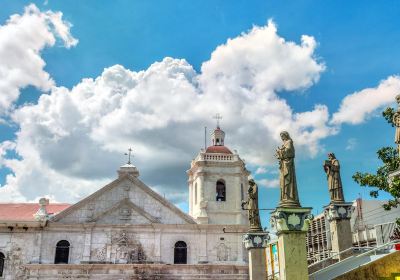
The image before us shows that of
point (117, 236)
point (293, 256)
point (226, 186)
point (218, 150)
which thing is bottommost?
point (293, 256)

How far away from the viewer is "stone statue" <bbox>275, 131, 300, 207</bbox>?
11.3 metres

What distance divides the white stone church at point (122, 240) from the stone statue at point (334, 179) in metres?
15.8

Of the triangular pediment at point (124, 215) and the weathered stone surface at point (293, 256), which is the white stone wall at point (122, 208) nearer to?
the triangular pediment at point (124, 215)

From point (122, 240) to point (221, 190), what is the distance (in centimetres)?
880

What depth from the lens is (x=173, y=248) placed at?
Result: 30.3m

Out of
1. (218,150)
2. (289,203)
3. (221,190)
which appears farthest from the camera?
(218,150)

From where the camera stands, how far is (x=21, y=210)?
33.3 m

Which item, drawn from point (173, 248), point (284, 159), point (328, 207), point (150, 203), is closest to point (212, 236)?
point (173, 248)

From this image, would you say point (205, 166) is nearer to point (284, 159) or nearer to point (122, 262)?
point (122, 262)

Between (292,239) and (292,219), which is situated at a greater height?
(292,219)

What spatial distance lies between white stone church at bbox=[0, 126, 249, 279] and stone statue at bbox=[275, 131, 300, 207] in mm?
18924

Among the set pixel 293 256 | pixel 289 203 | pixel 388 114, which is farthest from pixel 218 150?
pixel 293 256

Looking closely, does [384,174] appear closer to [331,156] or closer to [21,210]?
[331,156]

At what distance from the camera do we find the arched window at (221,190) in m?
34.0
